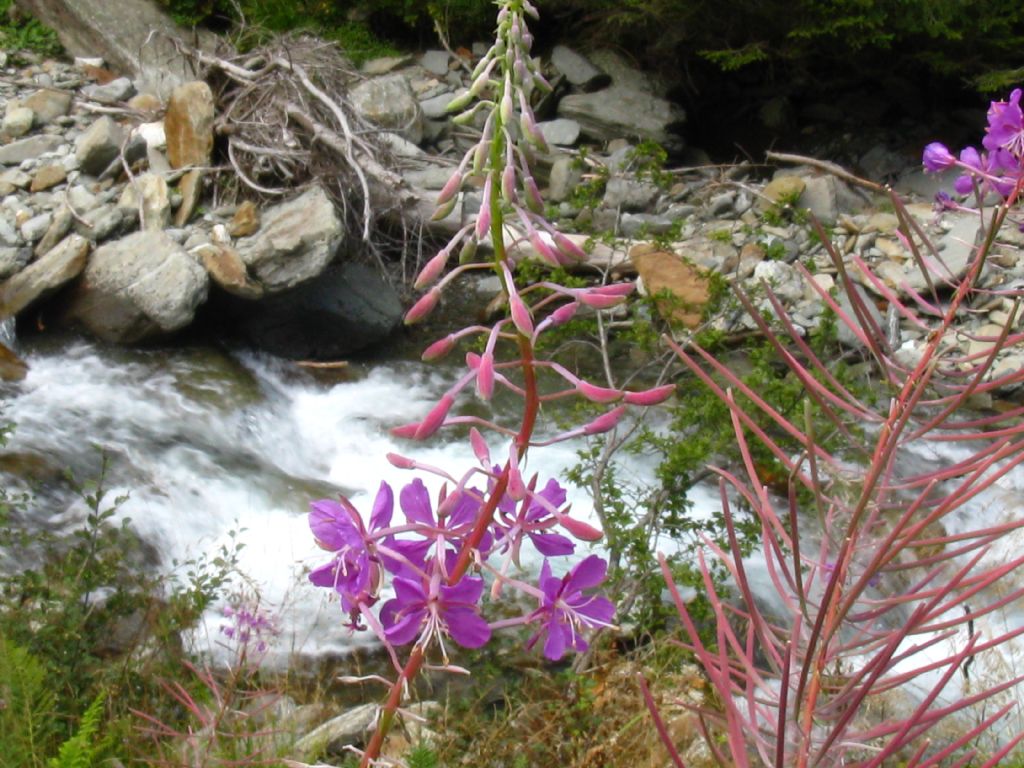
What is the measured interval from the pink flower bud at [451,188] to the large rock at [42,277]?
5197 mm

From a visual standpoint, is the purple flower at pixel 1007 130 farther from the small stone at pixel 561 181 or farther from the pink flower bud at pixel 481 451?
the small stone at pixel 561 181

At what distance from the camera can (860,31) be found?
7973 mm

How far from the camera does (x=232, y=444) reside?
5168 millimetres

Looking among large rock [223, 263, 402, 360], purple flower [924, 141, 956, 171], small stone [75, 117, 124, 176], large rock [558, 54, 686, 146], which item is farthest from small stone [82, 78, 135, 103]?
purple flower [924, 141, 956, 171]

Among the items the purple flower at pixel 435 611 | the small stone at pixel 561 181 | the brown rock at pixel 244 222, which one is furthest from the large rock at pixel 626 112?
the purple flower at pixel 435 611

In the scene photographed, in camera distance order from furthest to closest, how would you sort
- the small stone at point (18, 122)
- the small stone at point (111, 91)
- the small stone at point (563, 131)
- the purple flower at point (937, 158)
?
the small stone at point (563, 131) → the small stone at point (111, 91) → the small stone at point (18, 122) → the purple flower at point (937, 158)

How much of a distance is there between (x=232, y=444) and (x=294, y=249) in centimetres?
124

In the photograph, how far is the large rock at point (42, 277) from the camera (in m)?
5.51

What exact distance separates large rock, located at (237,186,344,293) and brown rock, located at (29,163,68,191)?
1492 millimetres

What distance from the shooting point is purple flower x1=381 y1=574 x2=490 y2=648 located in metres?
0.83

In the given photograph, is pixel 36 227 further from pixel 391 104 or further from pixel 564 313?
pixel 564 313

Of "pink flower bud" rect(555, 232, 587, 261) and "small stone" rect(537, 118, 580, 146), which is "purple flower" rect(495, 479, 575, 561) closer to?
"pink flower bud" rect(555, 232, 587, 261)

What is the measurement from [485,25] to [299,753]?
27.2 ft

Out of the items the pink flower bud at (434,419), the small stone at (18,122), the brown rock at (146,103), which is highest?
the pink flower bud at (434,419)
